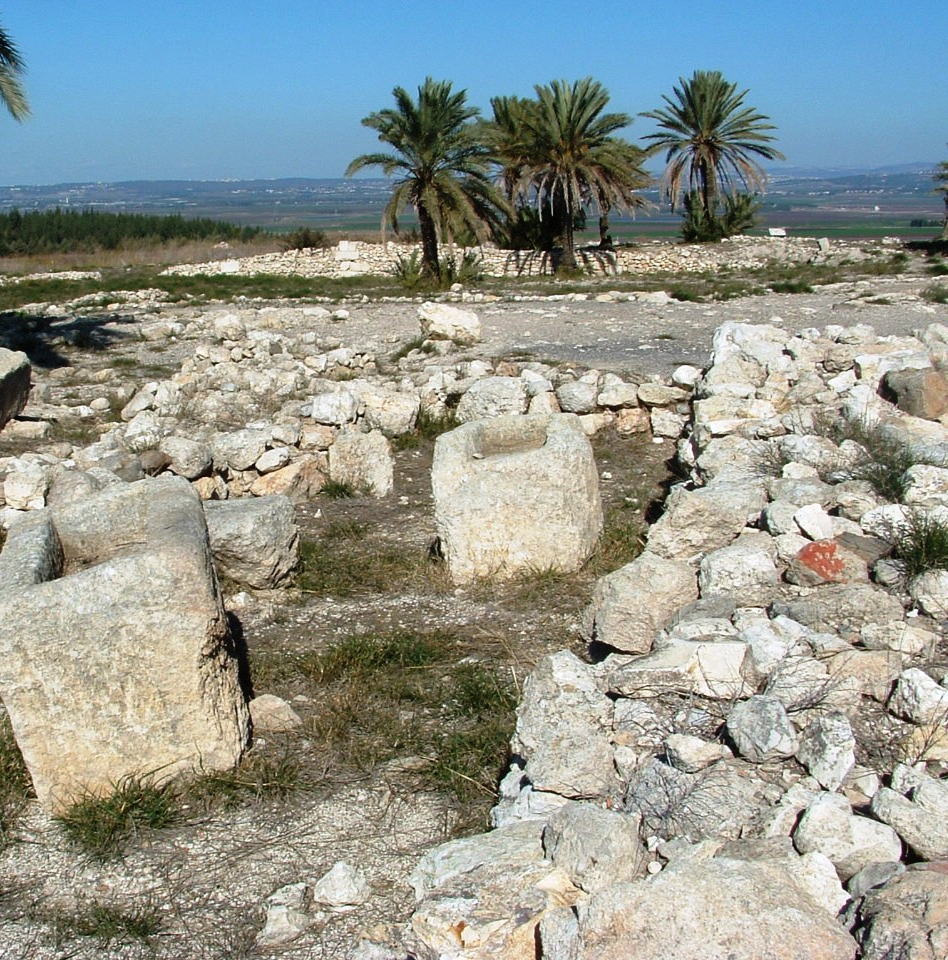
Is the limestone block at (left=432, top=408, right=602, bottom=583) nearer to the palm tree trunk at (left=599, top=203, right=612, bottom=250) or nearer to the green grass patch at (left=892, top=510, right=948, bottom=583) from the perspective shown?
the green grass patch at (left=892, top=510, right=948, bottom=583)

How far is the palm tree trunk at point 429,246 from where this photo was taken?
71.4 ft

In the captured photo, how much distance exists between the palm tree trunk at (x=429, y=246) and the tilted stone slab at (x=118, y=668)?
60.5 ft

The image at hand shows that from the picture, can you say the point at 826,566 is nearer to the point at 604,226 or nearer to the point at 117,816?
the point at 117,816

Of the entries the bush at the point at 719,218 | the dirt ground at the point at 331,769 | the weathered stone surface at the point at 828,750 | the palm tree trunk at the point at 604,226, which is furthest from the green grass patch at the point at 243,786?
the bush at the point at 719,218

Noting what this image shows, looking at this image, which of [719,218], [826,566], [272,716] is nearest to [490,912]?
[272,716]

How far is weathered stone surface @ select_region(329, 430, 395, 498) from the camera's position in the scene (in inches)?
299

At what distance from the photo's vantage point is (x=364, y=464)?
765 centimetres

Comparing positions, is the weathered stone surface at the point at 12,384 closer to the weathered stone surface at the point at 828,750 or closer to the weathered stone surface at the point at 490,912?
the weathered stone surface at the point at 490,912

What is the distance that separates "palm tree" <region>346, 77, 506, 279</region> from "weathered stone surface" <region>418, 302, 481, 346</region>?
9633 mm

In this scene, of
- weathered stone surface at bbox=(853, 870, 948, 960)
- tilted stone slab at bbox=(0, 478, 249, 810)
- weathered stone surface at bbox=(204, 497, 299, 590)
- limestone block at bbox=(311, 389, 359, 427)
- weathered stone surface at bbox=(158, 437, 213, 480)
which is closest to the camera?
weathered stone surface at bbox=(853, 870, 948, 960)

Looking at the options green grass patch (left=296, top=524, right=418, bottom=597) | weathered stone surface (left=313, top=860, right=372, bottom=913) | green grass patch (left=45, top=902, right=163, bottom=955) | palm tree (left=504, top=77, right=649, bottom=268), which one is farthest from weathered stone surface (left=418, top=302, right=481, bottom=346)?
palm tree (left=504, top=77, right=649, bottom=268)

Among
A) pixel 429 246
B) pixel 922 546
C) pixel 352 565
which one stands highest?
pixel 429 246

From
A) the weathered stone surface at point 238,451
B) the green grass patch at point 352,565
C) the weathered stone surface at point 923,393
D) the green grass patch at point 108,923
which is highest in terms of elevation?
the weathered stone surface at point 923,393

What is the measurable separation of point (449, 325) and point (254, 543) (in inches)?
268
